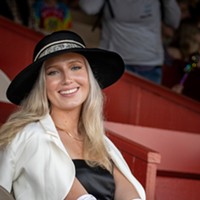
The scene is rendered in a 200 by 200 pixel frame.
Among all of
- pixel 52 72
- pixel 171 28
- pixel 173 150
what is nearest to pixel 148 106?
pixel 173 150

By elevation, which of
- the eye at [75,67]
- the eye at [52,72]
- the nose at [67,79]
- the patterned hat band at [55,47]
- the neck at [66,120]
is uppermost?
the patterned hat band at [55,47]

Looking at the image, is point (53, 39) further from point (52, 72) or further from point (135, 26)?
point (135, 26)

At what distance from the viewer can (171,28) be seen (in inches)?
265

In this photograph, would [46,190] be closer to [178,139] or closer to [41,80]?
[41,80]

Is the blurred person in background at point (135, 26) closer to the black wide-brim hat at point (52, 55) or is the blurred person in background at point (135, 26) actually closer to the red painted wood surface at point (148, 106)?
the red painted wood surface at point (148, 106)

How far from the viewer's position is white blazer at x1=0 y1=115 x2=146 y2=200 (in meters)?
3.18

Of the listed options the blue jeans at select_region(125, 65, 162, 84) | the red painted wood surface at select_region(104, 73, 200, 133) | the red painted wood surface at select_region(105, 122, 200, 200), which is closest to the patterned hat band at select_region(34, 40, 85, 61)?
the red painted wood surface at select_region(105, 122, 200, 200)

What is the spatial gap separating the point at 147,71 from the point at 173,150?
118 cm

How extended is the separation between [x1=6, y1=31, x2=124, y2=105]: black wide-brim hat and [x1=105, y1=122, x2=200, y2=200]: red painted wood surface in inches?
39.7

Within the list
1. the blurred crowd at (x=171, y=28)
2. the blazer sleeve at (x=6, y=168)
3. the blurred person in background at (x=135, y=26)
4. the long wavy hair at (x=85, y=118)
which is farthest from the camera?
the blurred crowd at (x=171, y=28)

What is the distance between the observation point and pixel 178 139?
4969mm

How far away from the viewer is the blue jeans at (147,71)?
5871 mm

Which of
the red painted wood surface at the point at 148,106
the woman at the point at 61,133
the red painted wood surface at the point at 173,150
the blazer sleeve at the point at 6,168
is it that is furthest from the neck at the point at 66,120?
the red painted wood surface at the point at 148,106

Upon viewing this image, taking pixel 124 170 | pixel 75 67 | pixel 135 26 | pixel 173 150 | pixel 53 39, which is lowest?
pixel 173 150
